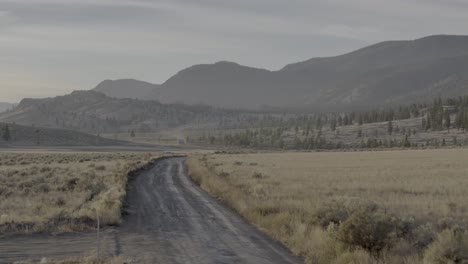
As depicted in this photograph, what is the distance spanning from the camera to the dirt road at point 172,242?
15969mm

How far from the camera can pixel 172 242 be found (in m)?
18.3

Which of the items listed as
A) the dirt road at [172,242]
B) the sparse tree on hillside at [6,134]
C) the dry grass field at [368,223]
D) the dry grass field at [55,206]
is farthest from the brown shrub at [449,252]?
the sparse tree on hillside at [6,134]

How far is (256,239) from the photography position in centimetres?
1881

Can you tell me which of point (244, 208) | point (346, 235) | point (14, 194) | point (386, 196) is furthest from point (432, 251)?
point (14, 194)

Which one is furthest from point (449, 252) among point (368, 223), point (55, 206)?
point (55, 206)

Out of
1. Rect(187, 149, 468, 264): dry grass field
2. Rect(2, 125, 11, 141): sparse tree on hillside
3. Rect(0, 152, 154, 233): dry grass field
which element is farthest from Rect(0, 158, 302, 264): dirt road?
Rect(2, 125, 11, 141): sparse tree on hillside

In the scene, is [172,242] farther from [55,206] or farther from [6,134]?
[6,134]

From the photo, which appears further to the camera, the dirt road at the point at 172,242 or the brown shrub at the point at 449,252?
the dirt road at the point at 172,242

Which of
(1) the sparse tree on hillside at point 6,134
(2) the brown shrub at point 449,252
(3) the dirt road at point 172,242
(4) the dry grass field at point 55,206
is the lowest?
(3) the dirt road at point 172,242

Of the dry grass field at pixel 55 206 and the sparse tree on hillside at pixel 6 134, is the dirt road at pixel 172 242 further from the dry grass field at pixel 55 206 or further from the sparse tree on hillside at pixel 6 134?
the sparse tree on hillside at pixel 6 134

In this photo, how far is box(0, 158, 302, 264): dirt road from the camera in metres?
16.0

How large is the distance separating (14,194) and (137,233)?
14.7 meters

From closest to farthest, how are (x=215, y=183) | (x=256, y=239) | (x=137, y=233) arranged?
(x=256, y=239) → (x=137, y=233) → (x=215, y=183)

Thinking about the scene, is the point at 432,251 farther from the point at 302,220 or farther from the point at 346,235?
the point at 302,220
